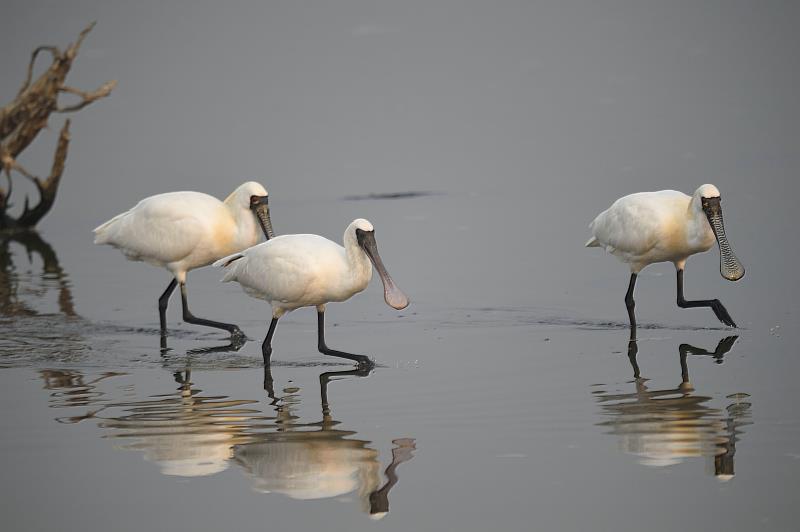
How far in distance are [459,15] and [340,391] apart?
1387 inches

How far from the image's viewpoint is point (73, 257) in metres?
18.5

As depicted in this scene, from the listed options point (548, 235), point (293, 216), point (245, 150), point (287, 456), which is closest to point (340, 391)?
point (287, 456)

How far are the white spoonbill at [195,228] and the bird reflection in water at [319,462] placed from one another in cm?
368

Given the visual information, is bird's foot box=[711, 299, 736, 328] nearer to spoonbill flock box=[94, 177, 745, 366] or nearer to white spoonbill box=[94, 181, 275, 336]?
spoonbill flock box=[94, 177, 745, 366]

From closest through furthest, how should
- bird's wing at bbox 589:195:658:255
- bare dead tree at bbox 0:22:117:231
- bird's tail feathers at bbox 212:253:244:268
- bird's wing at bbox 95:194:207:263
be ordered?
bird's tail feathers at bbox 212:253:244:268, bird's wing at bbox 589:195:658:255, bird's wing at bbox 95:194:207:263, bare dead tree at bbox 0:22:117:231

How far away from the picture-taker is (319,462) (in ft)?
27.7

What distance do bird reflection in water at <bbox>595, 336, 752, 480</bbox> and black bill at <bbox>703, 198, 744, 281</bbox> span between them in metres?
2.11

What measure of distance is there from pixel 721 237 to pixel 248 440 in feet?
16.3

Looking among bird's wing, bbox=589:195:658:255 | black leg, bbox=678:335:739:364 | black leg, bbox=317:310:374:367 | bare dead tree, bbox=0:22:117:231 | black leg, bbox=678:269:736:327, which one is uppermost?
bare dead tree, bbox=0:22:117:231

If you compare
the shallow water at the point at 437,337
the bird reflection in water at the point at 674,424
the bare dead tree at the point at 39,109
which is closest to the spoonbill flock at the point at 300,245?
the shallow water at the point at 437,337

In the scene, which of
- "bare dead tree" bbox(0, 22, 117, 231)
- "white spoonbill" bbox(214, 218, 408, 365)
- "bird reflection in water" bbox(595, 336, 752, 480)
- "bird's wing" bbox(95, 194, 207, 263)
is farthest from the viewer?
"bare dead tree" bbox(0, 22, 117, 231)

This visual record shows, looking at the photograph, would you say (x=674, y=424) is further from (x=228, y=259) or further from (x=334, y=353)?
(x=228, y=259)

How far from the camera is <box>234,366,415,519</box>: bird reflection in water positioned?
7.92 meters

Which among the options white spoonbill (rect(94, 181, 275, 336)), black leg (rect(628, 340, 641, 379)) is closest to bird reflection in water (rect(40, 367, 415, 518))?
black leg (rect(628, 340, 641, 379))
